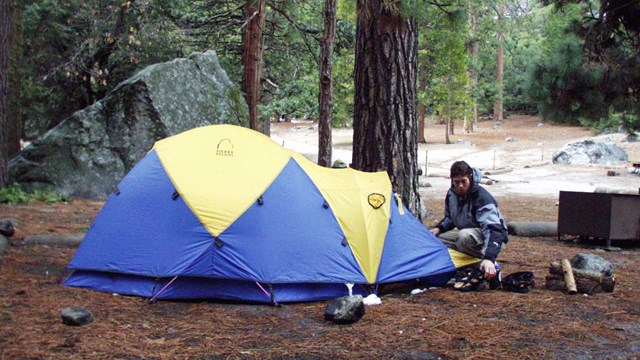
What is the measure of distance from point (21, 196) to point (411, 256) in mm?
7512

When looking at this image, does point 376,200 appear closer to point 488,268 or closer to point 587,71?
point 488,268

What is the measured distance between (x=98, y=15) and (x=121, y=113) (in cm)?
564

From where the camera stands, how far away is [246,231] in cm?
536

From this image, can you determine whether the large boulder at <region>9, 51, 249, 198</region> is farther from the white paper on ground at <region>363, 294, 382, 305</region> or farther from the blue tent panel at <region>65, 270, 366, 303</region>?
the white paper on ground at <region>363, 294, 382, 305</region>

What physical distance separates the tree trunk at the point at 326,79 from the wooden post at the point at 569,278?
6143mm

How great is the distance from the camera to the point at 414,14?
22.0ft

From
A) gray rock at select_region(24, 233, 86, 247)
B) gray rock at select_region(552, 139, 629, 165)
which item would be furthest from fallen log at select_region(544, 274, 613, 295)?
gray rock at select_region(552, 139, 629, 165)

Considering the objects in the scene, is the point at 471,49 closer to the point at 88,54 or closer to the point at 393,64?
the point at 88,54

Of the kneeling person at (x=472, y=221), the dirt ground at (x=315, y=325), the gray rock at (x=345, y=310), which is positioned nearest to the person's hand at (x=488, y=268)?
the kneeling person at (x=472, y=221)

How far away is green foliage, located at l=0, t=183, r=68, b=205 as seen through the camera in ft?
34.8

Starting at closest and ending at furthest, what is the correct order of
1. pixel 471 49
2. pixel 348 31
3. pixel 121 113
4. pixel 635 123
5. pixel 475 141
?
1. pixel 635 123
2. pixel 121 113
3. pixel 348 31
4. pixel 475 141
5. pixel 471 49

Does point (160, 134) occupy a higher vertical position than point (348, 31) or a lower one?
lower

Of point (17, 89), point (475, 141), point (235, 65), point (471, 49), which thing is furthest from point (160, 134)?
point (471, 49)

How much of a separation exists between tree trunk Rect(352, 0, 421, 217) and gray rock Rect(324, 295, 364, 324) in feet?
8.27
